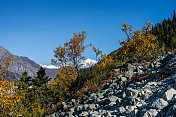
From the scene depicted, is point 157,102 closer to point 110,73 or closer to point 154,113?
point 154,113

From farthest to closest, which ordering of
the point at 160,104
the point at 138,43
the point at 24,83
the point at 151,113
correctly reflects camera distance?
the point at 138,43
the point at 24,83
the point at 160,104
the point at 151,113

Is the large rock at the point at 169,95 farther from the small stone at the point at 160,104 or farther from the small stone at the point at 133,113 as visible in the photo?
the small stone at the point at 133,113

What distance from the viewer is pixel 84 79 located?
13.8 meters

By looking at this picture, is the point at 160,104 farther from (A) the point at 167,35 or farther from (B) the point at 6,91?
(A) the point at 167,35

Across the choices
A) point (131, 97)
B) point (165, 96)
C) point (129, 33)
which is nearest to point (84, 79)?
point (129, 33)

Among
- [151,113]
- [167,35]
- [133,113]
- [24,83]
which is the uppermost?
[167,35]

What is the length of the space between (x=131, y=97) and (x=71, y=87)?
8587 mm

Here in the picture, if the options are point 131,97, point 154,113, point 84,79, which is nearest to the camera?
point 154,113

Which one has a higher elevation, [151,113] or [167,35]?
[167,35]

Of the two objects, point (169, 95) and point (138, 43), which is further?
point (138, 43)

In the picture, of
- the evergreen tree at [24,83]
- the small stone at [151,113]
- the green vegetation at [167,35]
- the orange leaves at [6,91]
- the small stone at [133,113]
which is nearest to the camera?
the small stone at [151,113]

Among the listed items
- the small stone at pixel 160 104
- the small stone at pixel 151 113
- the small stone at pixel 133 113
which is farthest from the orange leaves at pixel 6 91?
the small stone at pixel 160 104

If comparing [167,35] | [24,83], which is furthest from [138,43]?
[167,35]

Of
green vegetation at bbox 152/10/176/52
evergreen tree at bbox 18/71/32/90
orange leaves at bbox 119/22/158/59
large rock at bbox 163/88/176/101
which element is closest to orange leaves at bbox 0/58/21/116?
evergreen tree at bbox 18/71/32/90
